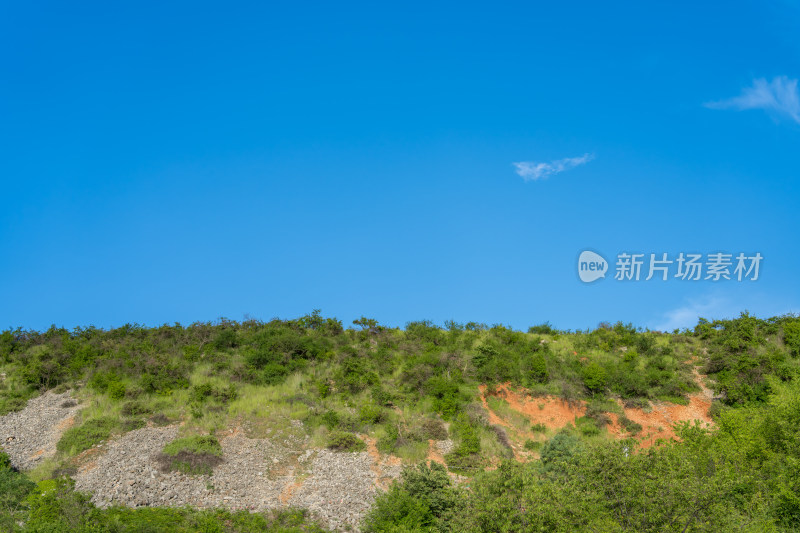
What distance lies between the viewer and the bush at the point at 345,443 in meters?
31.4

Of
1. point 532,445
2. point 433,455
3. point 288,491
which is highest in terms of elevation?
point 532,445

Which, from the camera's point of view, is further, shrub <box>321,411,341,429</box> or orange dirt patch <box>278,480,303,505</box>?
shrub <box>321,411,341,429</box>

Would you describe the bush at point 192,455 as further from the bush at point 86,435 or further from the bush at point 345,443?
the bush at point 345,443

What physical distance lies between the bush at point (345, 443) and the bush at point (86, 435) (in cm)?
1270

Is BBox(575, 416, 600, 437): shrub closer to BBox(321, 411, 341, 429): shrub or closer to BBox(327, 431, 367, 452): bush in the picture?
BBox(327, 431, 367, 452): bush

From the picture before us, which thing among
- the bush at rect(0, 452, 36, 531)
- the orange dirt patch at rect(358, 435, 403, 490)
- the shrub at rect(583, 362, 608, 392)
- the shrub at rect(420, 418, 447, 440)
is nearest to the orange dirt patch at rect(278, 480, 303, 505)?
the orange dirt patch at rect(358, 435, 403, 490)

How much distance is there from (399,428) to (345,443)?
3992 millimetres

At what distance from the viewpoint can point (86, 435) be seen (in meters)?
30.9

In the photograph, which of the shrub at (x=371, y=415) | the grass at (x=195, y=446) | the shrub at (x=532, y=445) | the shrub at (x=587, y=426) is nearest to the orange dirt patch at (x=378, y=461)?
the shrub at (x=371, y=415)

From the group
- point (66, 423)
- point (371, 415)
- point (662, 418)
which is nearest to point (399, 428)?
point (371, 415)

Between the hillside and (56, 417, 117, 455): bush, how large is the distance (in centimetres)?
12

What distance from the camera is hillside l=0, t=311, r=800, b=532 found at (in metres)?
19.2

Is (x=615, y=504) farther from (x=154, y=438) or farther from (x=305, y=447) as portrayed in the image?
(x=154, y=438)

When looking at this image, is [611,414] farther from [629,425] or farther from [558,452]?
[558,452]
